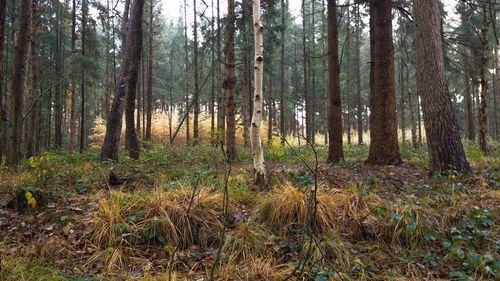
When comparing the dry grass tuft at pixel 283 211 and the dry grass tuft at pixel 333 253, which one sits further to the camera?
the dry grass tuft at pixel 283 211

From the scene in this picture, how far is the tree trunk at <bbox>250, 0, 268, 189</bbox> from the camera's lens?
5.48 m

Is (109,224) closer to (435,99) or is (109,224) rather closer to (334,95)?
(435,99)

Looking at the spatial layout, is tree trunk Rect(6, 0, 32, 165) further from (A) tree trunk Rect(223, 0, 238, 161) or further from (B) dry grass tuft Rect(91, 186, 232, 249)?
(B) dry grass tuft Rect(91, 186, 232, 249)

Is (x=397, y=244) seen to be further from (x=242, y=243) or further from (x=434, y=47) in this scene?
(x=434, y=47)

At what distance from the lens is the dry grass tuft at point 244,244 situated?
3.49 meters

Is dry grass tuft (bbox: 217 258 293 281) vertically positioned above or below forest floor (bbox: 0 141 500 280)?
below

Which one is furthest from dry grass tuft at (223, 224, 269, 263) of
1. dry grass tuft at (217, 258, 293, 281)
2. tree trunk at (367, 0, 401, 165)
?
tree trunk at (367, 0, 401, 165)

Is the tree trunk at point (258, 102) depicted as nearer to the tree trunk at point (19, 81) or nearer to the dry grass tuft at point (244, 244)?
the dry grass tuft at point (244, 244)

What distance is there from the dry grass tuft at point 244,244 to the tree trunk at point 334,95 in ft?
20.6

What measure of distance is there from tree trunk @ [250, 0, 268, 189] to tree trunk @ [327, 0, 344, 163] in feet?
14.5

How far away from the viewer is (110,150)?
362 inches

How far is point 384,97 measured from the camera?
28.3 feet

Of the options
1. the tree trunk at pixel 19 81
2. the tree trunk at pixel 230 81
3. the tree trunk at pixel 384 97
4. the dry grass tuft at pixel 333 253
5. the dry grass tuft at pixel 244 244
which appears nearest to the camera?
the dry grass tuft at pixel 333 253

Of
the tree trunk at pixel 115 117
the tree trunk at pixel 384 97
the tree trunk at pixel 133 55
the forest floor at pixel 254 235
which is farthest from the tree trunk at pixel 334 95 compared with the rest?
the tree trunk at pixel 115 117
